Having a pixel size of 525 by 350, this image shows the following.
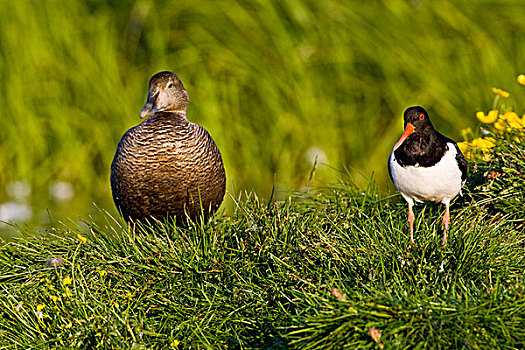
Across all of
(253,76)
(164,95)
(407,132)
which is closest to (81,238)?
(164,95)

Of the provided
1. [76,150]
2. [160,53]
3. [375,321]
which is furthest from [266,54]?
[375,321]

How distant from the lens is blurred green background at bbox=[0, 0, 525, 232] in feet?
23.1

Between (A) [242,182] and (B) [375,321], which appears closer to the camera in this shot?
(B) [375,321]

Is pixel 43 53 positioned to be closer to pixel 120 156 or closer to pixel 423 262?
pixel 120 156

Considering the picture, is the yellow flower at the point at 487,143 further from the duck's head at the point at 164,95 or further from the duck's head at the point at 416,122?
the duck's head at the point at 164,95

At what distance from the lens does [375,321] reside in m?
2.77

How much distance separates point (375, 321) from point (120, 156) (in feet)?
6.58

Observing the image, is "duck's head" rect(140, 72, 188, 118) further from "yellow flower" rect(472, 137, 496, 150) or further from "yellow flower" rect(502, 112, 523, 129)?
"yellow flower" rect(502, 112, 523, 129)

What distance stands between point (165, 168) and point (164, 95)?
517mm

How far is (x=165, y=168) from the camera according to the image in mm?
4008

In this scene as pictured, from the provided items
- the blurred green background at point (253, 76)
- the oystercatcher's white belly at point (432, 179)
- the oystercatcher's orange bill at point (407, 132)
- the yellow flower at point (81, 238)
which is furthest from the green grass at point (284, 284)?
the blurred green background at point (253, 76)

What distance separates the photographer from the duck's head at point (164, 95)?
4.22 meters

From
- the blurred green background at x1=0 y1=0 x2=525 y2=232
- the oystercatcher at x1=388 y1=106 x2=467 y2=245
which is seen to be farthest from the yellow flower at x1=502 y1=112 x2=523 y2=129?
the blurred green background at x1=0 y1=0 x2=525 y2=232

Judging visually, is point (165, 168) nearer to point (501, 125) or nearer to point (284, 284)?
point (284, 284)
